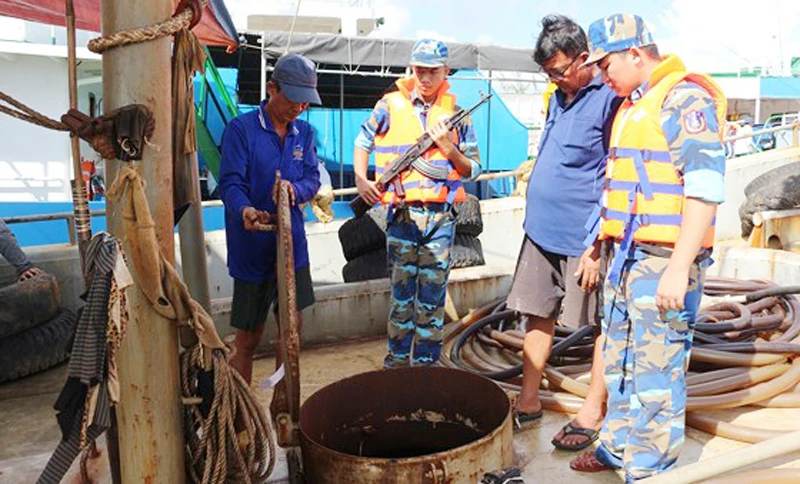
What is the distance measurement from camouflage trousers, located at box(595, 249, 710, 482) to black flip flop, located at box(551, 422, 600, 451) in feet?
1.27

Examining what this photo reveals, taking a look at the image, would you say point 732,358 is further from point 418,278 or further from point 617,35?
point 617,35

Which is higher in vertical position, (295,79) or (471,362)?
(295,79)

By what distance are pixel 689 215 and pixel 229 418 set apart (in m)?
1.71

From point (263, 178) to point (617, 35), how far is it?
1818 mm

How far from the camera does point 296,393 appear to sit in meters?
2.41

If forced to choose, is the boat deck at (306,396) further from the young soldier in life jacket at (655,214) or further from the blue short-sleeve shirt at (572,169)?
the blue short-sleeve shirt at (572,169)

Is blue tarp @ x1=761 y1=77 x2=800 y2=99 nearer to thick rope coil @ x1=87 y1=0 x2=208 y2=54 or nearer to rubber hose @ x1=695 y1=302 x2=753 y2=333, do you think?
rubber hose @ x1=695 y1=302 x2=753 y2=333

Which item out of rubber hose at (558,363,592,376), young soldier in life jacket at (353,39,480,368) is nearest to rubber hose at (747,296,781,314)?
rubber hose at (558,363,592,376)

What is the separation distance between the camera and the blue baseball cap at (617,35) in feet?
8.16

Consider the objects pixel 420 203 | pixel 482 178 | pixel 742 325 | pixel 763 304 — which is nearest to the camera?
pixel 420 203

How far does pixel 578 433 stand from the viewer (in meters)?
3.15

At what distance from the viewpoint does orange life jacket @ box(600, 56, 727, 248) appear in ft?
8.05

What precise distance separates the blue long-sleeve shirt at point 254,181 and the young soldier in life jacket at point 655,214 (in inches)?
62.9

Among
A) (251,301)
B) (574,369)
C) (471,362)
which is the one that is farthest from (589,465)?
(251,301)
